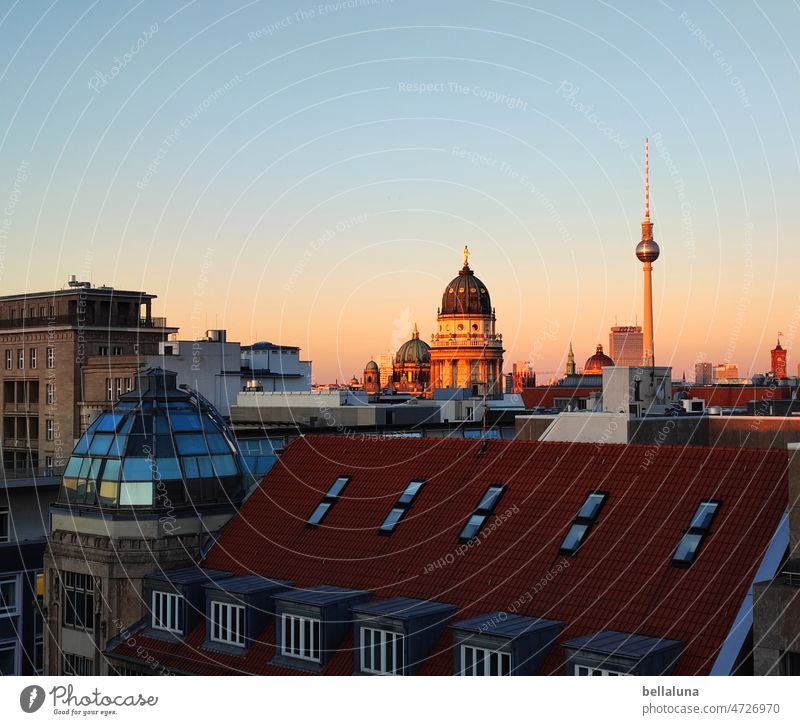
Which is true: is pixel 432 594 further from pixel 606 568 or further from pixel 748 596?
pixel 748 596

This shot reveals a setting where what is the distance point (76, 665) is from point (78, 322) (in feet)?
233

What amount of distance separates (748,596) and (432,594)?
894 cm

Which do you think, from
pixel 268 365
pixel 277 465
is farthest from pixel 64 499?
pixel 268 365

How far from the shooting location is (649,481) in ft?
103

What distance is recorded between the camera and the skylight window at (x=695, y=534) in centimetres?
2836

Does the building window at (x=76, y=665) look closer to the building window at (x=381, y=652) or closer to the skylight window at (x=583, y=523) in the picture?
the building window at (x=381, y=652)

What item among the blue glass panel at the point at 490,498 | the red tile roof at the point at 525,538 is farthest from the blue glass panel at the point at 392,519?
the blue glass panel at the point at 490,498

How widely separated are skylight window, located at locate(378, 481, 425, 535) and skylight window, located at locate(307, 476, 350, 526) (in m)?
2.53

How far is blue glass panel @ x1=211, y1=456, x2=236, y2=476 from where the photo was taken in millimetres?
39562

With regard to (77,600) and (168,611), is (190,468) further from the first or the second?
(77,600)

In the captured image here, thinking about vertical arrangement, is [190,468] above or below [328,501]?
above

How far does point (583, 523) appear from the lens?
31.2 metres

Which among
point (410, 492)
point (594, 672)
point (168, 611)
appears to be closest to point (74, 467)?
point (168, 611)

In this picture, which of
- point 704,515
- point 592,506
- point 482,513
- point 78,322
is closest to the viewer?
point 704,515
